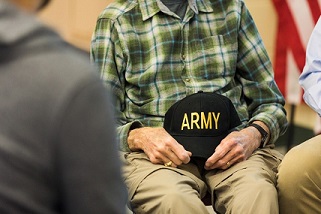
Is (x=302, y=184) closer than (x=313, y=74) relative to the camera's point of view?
Yes

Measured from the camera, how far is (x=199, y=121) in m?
1.63

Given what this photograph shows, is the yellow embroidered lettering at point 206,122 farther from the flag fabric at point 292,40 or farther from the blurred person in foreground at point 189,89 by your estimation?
the flag fabric at point 292,40

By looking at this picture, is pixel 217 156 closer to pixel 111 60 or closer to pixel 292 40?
pixel 111 60

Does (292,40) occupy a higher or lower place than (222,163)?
lower

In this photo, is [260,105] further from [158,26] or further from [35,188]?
[35,188]

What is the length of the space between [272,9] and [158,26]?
147 centimetres

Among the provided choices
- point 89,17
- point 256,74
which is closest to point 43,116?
point 256,74

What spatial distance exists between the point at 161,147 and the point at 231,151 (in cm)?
20

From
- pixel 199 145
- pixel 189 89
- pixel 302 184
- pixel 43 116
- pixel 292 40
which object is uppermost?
pixel 43 116

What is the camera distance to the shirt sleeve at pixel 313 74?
1.72 m

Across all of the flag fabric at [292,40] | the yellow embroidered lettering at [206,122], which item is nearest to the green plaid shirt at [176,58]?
the yellow embroidered lettering at [206,122]

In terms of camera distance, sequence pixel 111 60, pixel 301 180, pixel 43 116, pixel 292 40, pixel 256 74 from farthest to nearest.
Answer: pixel 292 40 < pixel 256 74 < pixel 111 60 < pixel 301 180 < pixel 43 116

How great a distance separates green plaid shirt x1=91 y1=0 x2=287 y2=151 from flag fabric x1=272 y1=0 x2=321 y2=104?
1.19m

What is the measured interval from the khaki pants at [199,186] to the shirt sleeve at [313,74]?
0.21 m
